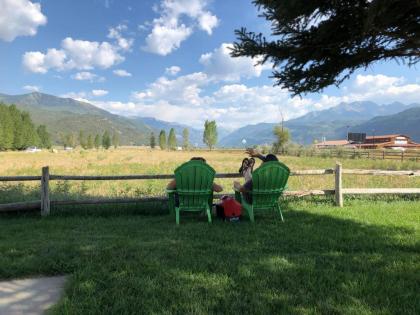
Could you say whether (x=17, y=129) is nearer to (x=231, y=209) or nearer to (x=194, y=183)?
(x=194, y=183)

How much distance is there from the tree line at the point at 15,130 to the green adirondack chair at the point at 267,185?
79.9 m

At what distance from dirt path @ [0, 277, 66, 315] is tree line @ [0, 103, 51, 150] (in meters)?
81.3

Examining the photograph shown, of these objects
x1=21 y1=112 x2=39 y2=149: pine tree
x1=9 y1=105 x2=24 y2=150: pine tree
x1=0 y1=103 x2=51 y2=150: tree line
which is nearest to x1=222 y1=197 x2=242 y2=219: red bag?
x1=0 y1=103 x2=51 y2=150: tree line

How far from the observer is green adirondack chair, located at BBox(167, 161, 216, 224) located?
700 centimetres

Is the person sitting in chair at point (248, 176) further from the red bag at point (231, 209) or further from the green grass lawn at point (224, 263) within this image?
the green grass lawn at point (224, 263)

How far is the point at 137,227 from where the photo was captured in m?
6.63

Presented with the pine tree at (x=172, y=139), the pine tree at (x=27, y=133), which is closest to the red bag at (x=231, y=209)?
the pine tree at (x=27, y=133)

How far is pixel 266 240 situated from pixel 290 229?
97 cm

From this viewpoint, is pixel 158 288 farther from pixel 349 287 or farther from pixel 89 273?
pixel 349 287

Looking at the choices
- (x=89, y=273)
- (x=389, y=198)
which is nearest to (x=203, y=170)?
(x=89, y=273)

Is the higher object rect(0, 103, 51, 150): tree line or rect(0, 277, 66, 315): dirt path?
rect(0, 103, 51, 150): tree line

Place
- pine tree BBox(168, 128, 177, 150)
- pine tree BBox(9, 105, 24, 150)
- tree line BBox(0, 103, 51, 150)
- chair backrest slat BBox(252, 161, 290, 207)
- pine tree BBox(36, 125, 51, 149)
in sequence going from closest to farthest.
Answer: chair backrest slat BBox(252, 161, 290, 207) → tree line BBox(0, 103, 51, 150) → pine tree BBox(9, 105, 24, 150) → pine tree BBox(36, 125, 51, 149) → pine tree BBox(168, 128, 177, 150)

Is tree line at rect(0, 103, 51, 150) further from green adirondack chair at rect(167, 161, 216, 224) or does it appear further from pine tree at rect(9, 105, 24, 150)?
green adirondack chair at rect(167, 161, 216, 224)

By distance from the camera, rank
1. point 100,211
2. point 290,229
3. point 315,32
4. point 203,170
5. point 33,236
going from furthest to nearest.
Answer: point 100,211, point 203,170, point 290,229, point 33,236, point 315,32
